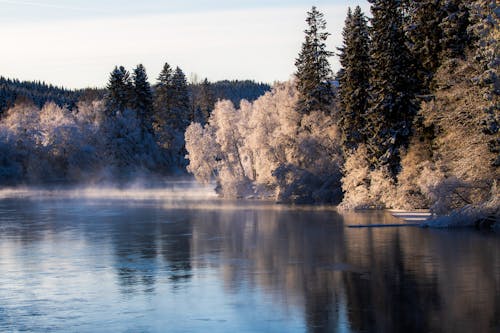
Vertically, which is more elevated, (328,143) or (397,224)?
(328,143)

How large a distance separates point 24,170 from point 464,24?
87062 millimetres

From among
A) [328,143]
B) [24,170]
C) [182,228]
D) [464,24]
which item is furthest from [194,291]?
[24,170]

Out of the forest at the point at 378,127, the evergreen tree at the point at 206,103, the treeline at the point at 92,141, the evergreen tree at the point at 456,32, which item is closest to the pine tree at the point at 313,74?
the forest at the point at 378,127

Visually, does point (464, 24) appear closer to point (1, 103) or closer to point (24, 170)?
point (24, 170)

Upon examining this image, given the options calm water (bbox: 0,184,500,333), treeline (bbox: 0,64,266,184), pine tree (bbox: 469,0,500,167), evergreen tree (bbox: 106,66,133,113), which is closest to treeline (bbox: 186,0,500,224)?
pine tree (bbox: 469,0,500,167)

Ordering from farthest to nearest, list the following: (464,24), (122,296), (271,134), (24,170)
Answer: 1. (24,170)
2. (271,134)
3. (464,24)
4. (122,296)

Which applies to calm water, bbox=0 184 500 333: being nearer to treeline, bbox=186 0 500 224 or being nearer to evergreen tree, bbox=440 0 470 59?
treeline, bbox=186 0 500 224

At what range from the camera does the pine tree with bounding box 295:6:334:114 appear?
71188 millimetres

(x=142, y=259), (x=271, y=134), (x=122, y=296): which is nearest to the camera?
(x=122, y=296)

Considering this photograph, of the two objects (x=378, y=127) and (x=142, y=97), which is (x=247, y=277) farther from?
(x=142, y=97)

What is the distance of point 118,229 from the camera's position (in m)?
44.4

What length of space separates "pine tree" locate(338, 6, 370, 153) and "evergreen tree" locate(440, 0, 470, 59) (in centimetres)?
1258

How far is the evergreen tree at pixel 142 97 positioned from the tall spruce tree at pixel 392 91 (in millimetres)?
78226

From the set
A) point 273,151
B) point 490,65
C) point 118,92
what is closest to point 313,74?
point 273,151
